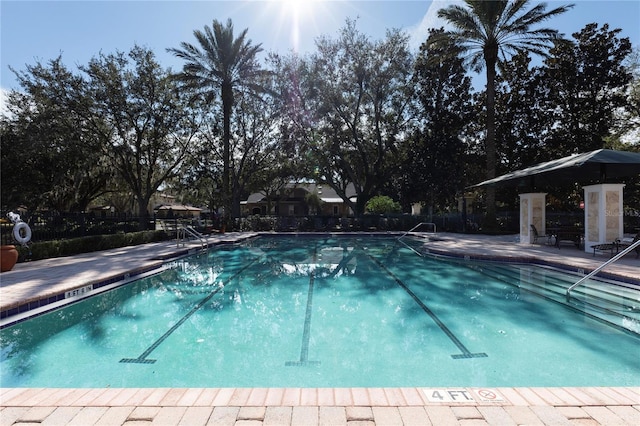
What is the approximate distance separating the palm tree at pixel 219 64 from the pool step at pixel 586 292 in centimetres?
1934

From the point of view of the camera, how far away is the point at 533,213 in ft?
52.1

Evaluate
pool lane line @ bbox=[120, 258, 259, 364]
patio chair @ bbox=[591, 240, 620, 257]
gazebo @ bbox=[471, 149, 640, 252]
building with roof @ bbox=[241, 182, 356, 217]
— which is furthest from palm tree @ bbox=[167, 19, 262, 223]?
building with roof @ bbox=[241, 182, 356, 217]

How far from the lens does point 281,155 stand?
28.2 m

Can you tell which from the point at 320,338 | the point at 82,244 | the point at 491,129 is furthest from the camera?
the point at 491,129

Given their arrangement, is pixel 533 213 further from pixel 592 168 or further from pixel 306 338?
pixel 306 338

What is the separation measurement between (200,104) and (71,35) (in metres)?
10.6

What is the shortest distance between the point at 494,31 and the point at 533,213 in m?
11.6

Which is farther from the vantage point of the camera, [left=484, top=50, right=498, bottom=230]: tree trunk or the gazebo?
[left=484, top=50, right=498, bottom=230]: tree trunk

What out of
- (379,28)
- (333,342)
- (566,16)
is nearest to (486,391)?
(333,342)

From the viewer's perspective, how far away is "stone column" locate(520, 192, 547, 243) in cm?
1569

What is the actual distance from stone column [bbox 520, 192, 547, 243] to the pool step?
5.93 meters

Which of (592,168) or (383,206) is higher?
(592,168)

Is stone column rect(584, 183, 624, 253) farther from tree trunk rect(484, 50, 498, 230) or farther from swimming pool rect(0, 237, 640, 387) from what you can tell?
tree trunk rect(484, 50, 498, 230)

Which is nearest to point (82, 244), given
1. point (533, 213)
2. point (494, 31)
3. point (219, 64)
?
point (219, 64)
